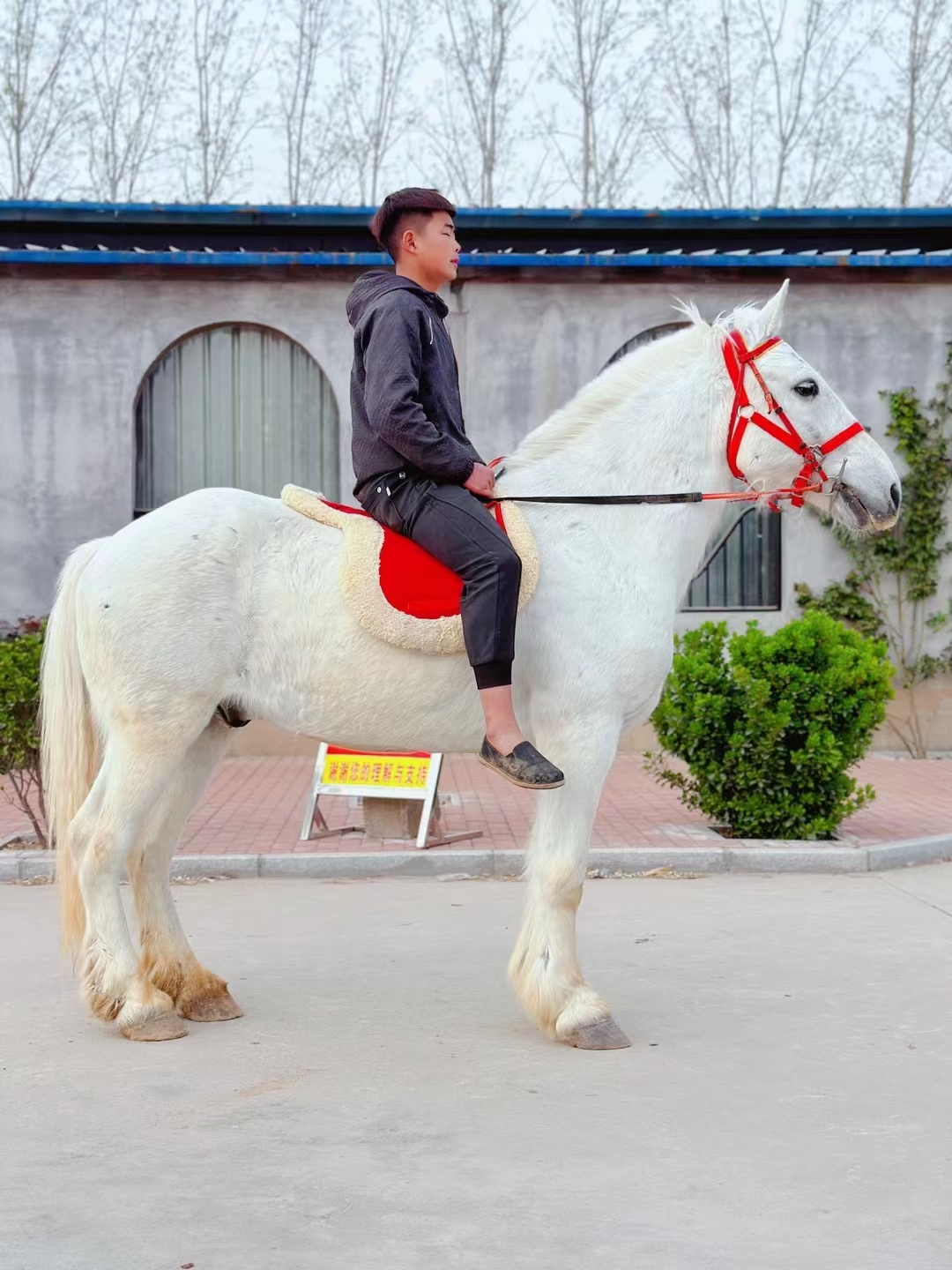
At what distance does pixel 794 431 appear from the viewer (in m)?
4.97

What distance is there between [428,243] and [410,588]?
126cm

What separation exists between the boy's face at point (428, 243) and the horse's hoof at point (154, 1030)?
2.85 m

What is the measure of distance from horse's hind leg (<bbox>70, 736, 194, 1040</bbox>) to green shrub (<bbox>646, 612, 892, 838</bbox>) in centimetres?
468

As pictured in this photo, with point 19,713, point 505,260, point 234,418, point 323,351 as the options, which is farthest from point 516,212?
point 19,713

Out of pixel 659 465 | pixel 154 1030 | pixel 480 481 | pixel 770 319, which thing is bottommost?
pixel 154 1030

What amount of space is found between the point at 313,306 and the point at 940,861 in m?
8.19

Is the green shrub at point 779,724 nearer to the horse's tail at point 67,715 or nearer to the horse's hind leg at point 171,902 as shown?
the horse's hind leg at point 171,902

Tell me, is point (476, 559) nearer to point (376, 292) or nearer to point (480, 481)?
point (480, 481)

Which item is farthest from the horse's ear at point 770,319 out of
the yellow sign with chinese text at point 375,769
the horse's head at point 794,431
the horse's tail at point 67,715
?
the yellow sign with chinese text at point 375,769

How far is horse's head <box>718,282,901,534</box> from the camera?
196 inches

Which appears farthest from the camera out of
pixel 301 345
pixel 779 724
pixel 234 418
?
pixel 234 418

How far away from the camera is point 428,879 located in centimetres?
812

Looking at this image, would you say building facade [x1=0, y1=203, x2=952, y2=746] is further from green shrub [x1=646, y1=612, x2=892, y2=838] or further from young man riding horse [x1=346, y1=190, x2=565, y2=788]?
young man riding horse [x1=346, y1=190, x2=565, y2=788]

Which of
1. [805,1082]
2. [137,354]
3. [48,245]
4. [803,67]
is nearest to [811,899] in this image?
[805,1082]
